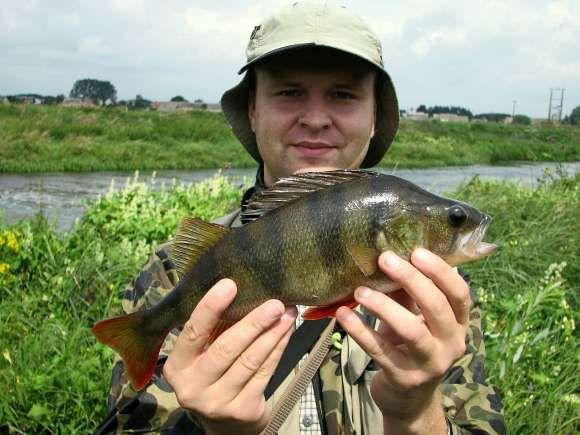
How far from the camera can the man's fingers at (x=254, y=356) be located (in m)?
1.92

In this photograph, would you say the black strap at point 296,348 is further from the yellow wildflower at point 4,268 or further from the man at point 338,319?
the yellow wildflower at point 4,268

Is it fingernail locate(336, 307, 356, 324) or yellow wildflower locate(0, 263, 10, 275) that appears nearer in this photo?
fingernail locate(336, 307, 356, 324)

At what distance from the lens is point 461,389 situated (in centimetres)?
242

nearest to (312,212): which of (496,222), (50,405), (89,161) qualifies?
(50,405)

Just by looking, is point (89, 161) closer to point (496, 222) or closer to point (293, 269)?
point (496, 222)

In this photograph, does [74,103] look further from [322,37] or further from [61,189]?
[322,37]

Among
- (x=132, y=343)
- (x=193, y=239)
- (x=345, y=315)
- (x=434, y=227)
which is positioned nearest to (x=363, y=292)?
(x=345, y=315)

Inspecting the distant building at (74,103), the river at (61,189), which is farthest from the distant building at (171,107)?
the river at (61,189)

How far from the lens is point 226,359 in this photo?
6.26 ft

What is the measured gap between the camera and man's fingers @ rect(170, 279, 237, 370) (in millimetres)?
1885

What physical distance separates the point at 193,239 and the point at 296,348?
0.71 meters

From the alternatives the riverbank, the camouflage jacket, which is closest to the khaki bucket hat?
the camouflage jacket

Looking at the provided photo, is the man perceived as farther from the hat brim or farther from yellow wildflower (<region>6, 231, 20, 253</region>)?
yellow wildflower (<region>6, 231, 20, 253</region>)

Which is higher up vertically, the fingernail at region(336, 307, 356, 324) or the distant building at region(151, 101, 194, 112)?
the distant building at region(151, 101, 194, 112)
